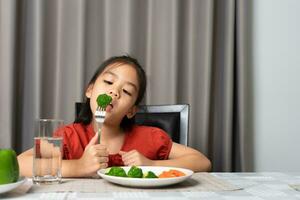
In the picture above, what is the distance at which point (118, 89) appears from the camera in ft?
4.48

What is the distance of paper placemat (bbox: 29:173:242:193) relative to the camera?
2.97 feet

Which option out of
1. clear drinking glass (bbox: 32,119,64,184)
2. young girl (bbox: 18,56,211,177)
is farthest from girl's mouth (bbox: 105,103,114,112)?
clear drinking glass (bbox: 32,119,64,184)

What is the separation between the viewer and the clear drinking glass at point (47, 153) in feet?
3.16

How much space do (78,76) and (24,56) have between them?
1.01ft

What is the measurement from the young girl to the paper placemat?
153 mm

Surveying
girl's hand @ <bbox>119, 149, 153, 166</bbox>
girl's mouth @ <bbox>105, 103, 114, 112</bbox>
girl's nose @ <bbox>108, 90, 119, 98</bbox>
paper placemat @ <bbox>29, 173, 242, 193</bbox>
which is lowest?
paper placemat @ <bbox>29, 173, 242, 193</bbox>

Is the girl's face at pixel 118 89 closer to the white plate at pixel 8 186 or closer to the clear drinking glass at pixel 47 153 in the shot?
the clear drinking glass at pixel 47 153

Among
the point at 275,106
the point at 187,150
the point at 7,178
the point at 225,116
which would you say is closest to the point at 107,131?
the point at 187,150

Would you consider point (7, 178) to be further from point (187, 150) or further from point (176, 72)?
point (176, 72)

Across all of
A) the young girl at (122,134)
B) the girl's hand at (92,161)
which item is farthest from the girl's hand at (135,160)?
the girl's hand at (92,161)

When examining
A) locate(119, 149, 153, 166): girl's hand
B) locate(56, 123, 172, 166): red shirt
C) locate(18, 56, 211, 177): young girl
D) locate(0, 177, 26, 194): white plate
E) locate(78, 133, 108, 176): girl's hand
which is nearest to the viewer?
locate(0, 177, 26, 194): white plate

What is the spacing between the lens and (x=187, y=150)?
57.3 inches

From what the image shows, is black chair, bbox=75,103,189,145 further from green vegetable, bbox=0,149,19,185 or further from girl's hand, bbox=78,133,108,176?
green vegetable, bbox=0,149,19,185

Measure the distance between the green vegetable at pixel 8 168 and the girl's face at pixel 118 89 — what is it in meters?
0.50
